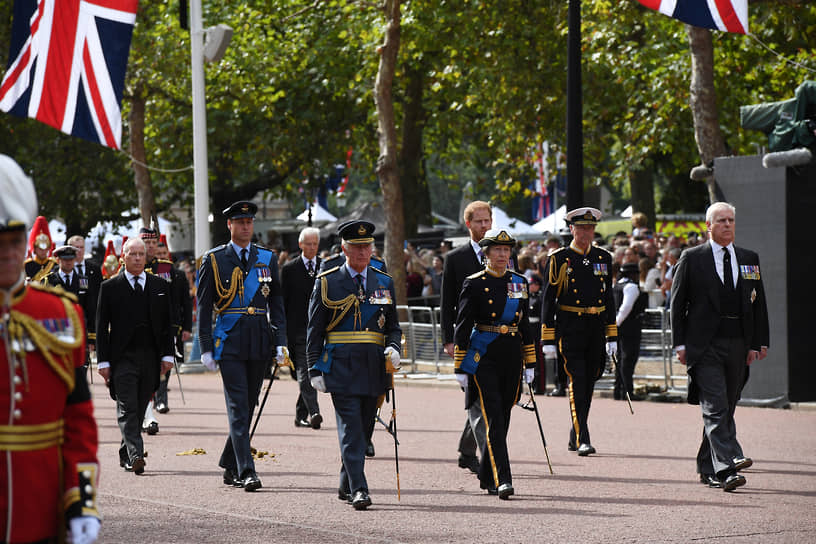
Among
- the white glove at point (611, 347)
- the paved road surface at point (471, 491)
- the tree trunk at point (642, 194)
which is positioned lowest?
the paved road surface at point (471, 491)

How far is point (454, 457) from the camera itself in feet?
38.3

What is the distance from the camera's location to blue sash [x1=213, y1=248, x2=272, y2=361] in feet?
32.3

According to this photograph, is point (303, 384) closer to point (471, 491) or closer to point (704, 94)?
point (471, 491)

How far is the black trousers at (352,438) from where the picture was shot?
8.93 m

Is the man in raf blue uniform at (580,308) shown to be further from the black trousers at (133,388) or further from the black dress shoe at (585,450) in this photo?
the black trousers at (133,388)

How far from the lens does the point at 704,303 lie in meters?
9.84

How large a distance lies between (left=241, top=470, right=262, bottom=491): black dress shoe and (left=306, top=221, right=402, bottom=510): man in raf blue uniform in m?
0.76

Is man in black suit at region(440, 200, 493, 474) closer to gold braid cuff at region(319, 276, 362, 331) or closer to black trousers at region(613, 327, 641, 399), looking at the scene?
gold braid cuff at region(319, 276, 362, 331)

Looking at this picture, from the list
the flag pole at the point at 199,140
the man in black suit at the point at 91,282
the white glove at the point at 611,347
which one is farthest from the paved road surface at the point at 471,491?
the flag pole at the point at 199,140

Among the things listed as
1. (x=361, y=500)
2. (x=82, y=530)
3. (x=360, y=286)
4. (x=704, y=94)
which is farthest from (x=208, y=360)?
(x=704, y=94)

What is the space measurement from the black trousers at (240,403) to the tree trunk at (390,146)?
1302 cm

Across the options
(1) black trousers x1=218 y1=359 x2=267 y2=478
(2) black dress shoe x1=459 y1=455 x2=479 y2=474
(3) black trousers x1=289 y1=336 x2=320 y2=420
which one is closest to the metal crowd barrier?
(3) black trousers x1=289 y1=336 x2=320 y2=420

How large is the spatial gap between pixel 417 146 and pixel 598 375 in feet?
76.4

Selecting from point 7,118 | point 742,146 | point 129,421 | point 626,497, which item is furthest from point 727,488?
point 7,118
